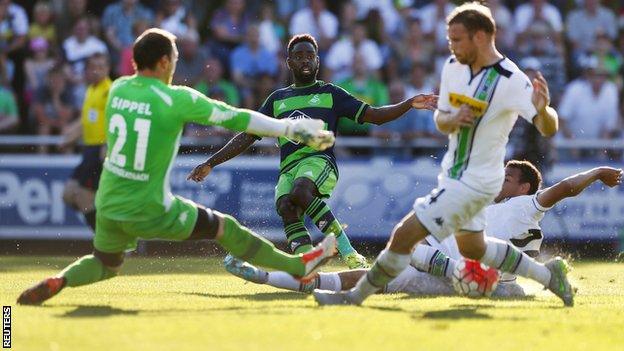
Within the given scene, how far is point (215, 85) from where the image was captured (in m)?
18.3

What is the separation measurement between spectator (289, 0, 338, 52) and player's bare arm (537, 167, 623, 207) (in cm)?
953

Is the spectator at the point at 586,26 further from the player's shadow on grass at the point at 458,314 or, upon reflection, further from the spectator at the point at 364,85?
the player's shadow on grass at the point at 458,314

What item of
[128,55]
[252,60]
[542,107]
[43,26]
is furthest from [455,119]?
[43,26]

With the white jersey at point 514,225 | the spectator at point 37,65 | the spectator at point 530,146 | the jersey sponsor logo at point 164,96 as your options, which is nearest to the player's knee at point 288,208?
the white jersey at point 514,225

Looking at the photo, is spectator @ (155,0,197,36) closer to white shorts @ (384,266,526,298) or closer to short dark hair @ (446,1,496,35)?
white shorts @ (384,266,526,298)

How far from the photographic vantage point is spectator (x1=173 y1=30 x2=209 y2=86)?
716 inches

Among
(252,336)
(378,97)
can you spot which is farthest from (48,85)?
(252,336)

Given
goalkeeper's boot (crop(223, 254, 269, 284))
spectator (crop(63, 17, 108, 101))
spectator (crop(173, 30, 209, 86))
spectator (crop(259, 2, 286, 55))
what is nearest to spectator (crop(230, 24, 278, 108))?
spectator (crop(259, 2, 286, 55))

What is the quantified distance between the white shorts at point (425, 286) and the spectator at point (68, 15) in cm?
1029

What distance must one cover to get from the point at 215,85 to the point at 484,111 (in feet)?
33.5

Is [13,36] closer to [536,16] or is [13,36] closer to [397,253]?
[536,16]

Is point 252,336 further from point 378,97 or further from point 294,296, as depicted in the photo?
point 378,97

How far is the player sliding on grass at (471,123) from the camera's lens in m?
8.37

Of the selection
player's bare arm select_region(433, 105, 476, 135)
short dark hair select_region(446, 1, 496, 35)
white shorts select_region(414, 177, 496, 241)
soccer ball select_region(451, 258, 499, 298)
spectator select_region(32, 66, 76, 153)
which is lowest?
spectator select_region(32, 66, 76, 153)
